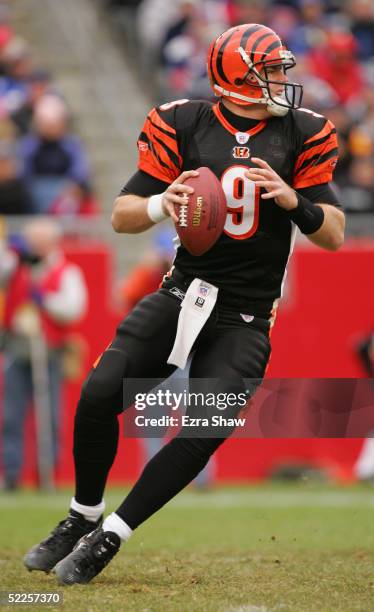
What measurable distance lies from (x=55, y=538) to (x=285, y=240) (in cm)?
148

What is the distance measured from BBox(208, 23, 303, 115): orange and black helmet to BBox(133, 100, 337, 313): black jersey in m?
0.09

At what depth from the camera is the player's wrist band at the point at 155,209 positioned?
197 inches

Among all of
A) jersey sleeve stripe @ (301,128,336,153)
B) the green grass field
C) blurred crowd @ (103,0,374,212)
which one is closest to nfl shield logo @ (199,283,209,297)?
jersey sleeve stripe @ (301,128,336,153)

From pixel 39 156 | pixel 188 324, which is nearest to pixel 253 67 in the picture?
pixel 188 324

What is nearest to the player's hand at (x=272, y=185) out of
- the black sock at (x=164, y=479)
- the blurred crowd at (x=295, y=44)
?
the black sock at (x=164, y=479)

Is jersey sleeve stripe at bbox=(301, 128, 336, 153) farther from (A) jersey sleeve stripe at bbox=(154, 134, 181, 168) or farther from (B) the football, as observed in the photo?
(A) jersey sleeve stripe at bbox=(154, 134, 181, 168)

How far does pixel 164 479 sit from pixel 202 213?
996mm

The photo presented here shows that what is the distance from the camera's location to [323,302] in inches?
439

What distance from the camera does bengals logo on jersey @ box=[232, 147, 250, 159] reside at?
505 centimetres

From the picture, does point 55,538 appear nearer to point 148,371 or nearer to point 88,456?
point 88,456

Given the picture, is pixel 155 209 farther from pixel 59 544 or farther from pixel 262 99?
pixel 59 544

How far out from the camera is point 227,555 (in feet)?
19.8

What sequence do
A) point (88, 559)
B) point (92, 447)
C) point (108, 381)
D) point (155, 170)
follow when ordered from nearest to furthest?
point (88, 559) → point (108, 381) → point (92, 447) → point (155, 170)

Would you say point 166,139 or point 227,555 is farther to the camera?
point 227,555
